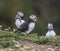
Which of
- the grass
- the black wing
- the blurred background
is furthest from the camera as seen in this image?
the blurred background

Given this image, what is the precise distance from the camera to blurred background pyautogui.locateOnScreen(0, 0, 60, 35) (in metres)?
16.5

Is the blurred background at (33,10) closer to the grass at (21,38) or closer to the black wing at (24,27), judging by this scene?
the black wing at (24,27)

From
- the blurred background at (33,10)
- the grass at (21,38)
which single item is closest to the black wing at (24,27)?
the grass at (21,38)

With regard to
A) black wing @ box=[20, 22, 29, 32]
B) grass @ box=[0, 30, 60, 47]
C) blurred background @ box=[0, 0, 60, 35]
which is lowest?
grass @ box=[0, 30, 60, 47]

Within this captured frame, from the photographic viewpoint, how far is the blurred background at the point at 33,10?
1650 cm

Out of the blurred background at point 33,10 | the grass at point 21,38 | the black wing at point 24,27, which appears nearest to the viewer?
the grass at point 21,38

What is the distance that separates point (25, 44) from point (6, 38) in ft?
1.74

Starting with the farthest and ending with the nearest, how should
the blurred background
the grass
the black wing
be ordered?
the blurred background, the black wing, the grass

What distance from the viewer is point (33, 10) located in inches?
693

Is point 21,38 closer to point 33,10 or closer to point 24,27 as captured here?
point 24,27

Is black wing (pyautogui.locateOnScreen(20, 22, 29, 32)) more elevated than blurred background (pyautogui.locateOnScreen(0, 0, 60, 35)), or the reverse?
blurred background (pyautogui.locateOnScreen(0, 0, 60, 35))

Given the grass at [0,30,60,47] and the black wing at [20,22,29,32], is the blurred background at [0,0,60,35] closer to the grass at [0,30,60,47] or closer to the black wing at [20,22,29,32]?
the black wing at [20,22,29,32]

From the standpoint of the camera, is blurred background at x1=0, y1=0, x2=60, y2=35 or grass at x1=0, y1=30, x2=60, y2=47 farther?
blurred background at x1=0, y1=0, x2=60, y2=35

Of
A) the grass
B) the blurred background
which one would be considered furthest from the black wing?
the blurred background
